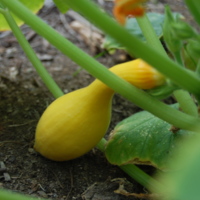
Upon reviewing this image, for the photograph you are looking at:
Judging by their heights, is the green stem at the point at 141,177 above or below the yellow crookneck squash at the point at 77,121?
below

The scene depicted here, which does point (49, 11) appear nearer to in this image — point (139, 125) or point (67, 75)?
point (67, 75)

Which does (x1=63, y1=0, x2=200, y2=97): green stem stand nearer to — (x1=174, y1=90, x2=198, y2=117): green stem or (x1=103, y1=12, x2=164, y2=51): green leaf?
(x1=174, y1=90, x2=198, y2=117): green stem

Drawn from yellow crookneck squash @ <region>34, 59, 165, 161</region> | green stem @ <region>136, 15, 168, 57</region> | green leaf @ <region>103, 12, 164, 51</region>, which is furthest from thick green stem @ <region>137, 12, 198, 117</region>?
green leaf @ <region>103, 12, 164, 51</region>

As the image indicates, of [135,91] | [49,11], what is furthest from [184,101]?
[49,11]

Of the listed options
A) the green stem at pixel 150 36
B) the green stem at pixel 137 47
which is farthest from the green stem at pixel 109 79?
the green stem at pixel 150 36

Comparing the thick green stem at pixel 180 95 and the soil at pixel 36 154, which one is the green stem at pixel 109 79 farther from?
the soil at pixel 36 154
